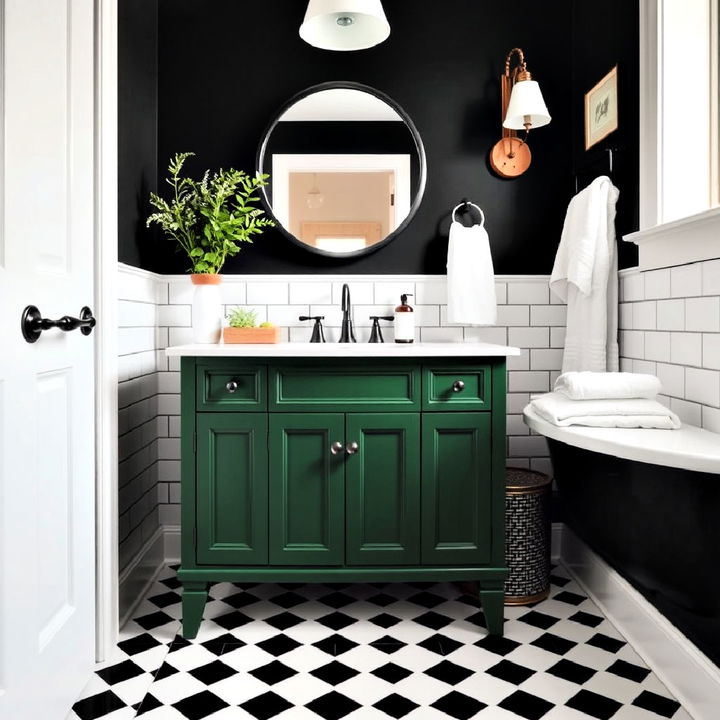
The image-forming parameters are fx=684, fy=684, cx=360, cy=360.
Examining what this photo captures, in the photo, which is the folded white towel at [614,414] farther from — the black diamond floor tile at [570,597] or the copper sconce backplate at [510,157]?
the copper sconce backplate at [510,157]

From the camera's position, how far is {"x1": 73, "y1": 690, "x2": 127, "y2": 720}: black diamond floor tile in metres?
1.78

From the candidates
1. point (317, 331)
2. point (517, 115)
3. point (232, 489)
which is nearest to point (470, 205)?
point (517, 115)

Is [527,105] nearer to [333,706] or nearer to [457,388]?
[457,388]

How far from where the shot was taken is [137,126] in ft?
8.48

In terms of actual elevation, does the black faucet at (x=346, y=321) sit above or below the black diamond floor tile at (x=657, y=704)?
above

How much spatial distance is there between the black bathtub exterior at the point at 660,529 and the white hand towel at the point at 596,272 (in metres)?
0.51

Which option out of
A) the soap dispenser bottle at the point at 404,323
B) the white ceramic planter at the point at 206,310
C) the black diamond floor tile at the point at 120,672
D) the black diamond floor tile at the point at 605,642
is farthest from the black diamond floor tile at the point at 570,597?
the white ceramic planter at the point at 206,310

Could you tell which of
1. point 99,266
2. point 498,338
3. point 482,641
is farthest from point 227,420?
point 498,338

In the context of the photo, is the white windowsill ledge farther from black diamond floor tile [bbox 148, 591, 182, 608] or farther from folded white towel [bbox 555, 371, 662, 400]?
black diamond floor tile [bbox 148, 591, 182, 608]

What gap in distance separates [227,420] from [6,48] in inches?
47.6

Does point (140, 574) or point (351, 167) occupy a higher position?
point (351, 167)

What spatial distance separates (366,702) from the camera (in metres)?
1.85

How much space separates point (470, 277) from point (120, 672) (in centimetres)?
187

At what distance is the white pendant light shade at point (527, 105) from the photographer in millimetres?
2672
